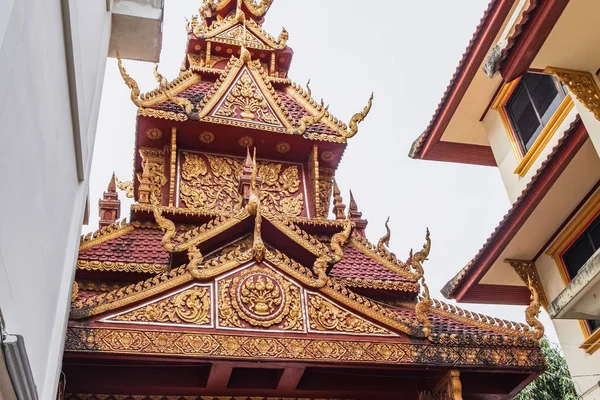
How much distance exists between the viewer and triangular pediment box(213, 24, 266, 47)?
13523 mm

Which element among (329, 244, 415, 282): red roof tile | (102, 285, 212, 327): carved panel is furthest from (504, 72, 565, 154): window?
(102, 285, 212, 327): carved panel

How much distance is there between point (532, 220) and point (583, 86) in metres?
2.69

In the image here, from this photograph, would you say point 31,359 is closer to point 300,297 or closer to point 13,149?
point 13,149

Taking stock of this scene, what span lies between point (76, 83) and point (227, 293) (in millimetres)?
2665

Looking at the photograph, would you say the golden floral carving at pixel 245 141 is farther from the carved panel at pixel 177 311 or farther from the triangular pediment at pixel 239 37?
the carved panel at pixel 177 311

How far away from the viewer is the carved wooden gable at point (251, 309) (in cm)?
624

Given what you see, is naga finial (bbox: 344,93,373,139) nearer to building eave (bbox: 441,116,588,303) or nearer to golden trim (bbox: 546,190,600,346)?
building eave (bbox: 441,116,588,303)

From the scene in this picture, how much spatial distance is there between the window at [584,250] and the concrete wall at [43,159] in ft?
25.1

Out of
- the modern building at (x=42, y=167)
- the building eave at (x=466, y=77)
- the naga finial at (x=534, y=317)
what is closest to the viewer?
the modern building at (x=42, y=167)

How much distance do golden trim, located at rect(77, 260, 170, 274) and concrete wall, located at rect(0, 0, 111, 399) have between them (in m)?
1.91

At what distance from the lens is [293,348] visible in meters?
6.34

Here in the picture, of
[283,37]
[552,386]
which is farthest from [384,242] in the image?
[552,386]

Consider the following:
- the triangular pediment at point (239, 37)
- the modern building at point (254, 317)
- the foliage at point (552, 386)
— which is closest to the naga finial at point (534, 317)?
the modern building at point (254, 317)

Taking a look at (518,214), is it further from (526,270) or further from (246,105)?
(246,105)
